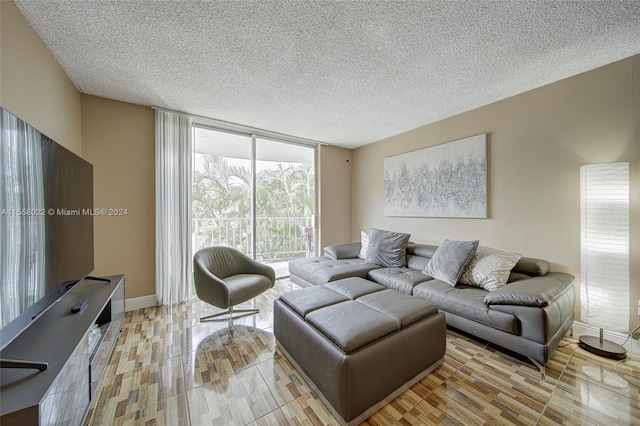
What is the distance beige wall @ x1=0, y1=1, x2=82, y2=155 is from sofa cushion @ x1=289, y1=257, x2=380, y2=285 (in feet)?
9.00

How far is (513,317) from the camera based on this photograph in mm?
1769

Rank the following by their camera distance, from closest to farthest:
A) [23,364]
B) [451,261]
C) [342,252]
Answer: [23,364] → [451,261] → [342,252]

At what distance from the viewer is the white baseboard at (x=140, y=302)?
276 centimetres

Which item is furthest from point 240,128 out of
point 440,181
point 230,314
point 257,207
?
point 440,181

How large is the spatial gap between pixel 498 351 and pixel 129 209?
13.2ft

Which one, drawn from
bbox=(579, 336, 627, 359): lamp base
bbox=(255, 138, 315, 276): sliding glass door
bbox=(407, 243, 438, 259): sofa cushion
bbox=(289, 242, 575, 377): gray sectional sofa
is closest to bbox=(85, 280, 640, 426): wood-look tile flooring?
bbox=(579, 336, 627, 359): lamp base

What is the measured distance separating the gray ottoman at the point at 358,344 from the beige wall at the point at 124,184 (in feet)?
6.69

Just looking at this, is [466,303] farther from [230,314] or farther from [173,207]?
[173,207]

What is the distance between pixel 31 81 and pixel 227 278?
7.18ft

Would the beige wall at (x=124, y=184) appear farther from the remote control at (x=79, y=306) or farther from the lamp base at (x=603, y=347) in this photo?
the lamp base at (x=603, y=347)

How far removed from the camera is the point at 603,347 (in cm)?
193

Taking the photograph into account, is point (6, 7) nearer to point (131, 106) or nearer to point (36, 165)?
point (36, 165)

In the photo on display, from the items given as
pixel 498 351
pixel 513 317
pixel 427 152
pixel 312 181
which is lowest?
pixel 498 351

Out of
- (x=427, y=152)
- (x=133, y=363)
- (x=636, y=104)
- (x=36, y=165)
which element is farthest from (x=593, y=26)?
(x=133, y=363)
